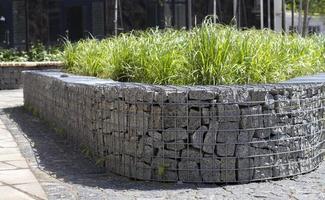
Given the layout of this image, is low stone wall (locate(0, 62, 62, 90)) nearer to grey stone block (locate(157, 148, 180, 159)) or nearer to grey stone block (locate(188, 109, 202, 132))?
grey stone block (locate(157, 148, 180, 159))

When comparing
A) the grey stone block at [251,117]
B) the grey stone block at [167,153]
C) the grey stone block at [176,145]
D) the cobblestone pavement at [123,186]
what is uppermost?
the grey stone block at [251,117]

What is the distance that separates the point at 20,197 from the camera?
5.50 metres

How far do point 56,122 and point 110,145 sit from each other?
3.03m

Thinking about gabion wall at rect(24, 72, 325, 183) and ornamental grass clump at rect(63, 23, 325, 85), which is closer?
gabion wall at rect(24, 72, 325, 183)

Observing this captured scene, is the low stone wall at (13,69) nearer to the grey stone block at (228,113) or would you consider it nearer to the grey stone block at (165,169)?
the grey stone block at (165,169)

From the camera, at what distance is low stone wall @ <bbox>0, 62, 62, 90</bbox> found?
16234mm

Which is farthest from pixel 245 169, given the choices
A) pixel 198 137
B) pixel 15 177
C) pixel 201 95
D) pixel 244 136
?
pixel 15 177

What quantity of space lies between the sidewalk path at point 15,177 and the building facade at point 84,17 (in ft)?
52.1

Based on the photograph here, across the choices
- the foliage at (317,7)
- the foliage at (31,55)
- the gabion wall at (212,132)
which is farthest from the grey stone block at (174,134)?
the foliage at (317,7)

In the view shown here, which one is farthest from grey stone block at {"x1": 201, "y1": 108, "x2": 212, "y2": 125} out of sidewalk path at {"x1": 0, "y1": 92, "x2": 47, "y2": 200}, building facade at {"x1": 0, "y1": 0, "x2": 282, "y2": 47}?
building facade at {"x1": 0, "y1": 0, "x2": 282, "y2": 47}

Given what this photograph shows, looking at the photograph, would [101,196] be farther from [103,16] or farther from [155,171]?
[103,16]

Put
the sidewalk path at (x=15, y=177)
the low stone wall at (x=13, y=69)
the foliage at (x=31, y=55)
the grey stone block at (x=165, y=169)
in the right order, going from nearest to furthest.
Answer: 1. the sidewalk path at (x=15, y=177)
2. the grey stone block at (x=165, y=169)
3. the low stone wall at (x=13, y=69)
4. the foliage at (x=31, y=55)

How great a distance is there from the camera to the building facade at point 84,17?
24.3 meters

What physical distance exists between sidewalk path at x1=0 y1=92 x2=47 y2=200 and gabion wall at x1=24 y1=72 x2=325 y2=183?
0.93m
